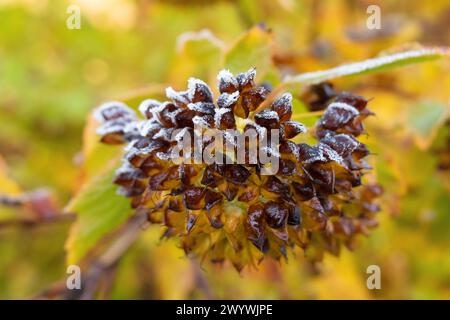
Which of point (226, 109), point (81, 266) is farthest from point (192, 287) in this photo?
point (226, 109)

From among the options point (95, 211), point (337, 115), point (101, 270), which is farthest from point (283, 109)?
point (101, 270)

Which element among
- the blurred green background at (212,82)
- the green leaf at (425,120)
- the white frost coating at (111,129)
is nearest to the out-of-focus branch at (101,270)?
the blurred green background at (212,82)

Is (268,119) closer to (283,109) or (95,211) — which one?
(283,109)

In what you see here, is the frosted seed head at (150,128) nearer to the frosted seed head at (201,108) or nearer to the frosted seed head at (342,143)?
the frosted seed head at (201,108)

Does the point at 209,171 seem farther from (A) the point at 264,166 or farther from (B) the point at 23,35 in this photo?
(B) the point at 23,35

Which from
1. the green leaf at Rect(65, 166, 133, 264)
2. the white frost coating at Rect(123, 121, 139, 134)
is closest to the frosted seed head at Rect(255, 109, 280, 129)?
the white frost coating at Rect(123, 121, 139, 134)
